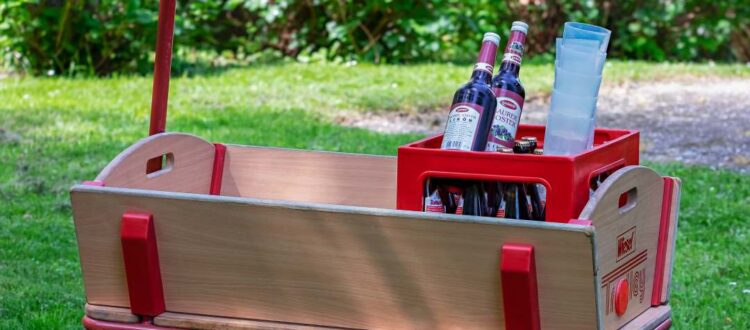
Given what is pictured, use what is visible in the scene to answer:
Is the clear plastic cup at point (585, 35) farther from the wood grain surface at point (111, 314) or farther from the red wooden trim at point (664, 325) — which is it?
the wood grain surface at point (111, 314)

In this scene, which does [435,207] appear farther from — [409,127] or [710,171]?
[409,127]

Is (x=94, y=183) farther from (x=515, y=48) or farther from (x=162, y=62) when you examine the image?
(x=515, y=48)

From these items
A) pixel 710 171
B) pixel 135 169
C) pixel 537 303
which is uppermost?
pixel 135 169

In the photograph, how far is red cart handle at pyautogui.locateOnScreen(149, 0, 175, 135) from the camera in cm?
240

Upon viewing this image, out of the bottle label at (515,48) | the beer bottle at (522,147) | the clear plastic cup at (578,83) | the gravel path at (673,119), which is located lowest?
the gravel path at (673,119)

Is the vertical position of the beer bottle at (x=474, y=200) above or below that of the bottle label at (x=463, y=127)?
below

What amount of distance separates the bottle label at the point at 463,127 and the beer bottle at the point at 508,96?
5cm

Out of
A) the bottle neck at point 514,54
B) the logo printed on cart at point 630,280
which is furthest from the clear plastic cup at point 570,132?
the logo printed on cart at point 630,280

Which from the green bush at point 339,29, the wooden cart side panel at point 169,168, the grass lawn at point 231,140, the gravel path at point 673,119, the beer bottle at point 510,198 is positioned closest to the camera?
the beer bottle at point 510,198

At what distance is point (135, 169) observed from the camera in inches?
96.1

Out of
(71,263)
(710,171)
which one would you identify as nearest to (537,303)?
(71,263)

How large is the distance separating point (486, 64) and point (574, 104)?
0.18 m

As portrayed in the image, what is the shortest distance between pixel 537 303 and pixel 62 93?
4.97 meters

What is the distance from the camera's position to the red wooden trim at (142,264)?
6.97 feet
